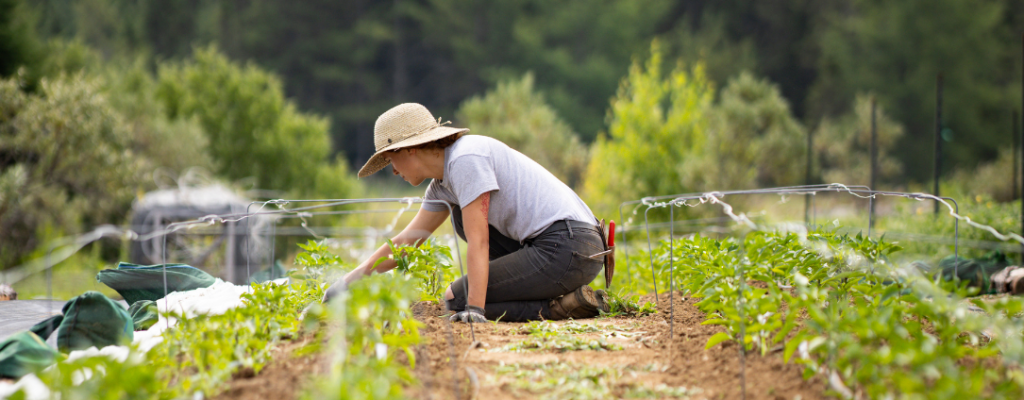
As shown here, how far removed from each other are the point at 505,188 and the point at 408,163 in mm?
373

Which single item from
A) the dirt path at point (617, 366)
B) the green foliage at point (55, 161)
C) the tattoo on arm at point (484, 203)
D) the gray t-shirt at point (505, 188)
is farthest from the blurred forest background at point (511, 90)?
the dirt path at point (617, 366)

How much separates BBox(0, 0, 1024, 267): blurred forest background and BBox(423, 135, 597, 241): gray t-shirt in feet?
21.0

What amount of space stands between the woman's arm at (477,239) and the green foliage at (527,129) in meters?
10.5

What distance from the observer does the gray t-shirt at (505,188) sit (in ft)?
7.90

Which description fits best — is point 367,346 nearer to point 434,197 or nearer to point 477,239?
point 477,239

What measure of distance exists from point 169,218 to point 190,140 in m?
3.26

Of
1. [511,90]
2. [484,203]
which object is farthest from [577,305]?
[511,90]

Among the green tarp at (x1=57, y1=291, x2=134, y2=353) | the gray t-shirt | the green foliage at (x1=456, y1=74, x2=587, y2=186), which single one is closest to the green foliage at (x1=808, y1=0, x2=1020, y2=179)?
the green foliage at (x1=456, y1=74, x2=587, y2=186)

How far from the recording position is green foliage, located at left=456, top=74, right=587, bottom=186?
42.8 feet

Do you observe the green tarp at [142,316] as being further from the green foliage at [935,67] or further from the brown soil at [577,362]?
the green foliage at [935,67]

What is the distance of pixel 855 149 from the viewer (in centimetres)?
1758

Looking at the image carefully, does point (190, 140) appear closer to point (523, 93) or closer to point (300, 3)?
point (523, 93)

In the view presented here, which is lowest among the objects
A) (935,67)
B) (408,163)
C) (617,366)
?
(617,366)

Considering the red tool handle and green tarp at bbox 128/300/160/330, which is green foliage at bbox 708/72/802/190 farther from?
green tarp at bbox 128/300/160/330
